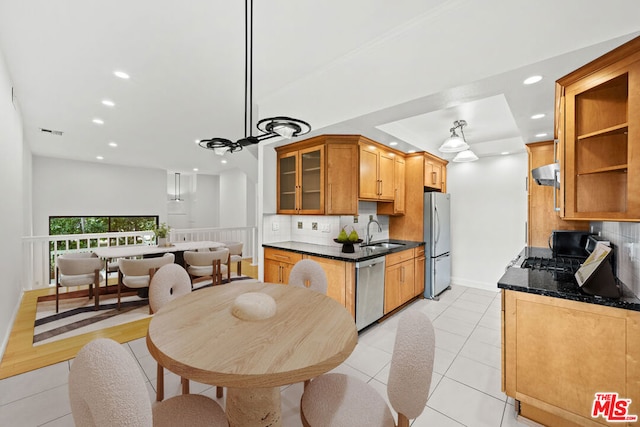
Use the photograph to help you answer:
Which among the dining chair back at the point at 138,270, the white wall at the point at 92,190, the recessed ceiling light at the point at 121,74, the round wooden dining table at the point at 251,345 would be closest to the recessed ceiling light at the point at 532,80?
the round wooden dining table at the point at 251,345

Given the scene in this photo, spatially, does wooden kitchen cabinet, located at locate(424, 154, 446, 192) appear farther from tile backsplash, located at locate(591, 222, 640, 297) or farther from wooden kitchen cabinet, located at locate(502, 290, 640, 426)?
wooden kitchen cabinet, located at locate(502, 290, 640, 426)

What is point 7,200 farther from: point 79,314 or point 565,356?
point 565,356

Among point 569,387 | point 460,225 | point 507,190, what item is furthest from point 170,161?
point 569,387

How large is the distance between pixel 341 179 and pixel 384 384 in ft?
6.81

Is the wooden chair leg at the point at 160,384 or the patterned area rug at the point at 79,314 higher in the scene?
the wooden chair leg at the point at 160,384

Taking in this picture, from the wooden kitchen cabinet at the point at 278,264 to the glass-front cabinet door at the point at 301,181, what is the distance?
22.2 inches

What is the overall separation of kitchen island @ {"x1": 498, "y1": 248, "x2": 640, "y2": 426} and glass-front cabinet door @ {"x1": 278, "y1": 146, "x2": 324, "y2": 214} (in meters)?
2.09

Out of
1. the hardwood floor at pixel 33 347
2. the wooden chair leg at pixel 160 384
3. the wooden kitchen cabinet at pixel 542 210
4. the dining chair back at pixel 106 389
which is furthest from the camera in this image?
the wooden kitchen cabinet at pixel 542 210

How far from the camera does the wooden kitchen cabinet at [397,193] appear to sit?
3924 millimetres

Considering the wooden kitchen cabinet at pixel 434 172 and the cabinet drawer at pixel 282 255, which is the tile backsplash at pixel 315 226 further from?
the wooden kitchen cabinet at pixel 434 172

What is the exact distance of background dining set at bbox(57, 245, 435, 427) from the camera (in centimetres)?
77

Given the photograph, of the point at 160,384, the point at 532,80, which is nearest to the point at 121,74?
the point at 160,384

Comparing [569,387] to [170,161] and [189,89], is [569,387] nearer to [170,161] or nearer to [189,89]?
[189,89]

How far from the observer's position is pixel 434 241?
3.93 m
